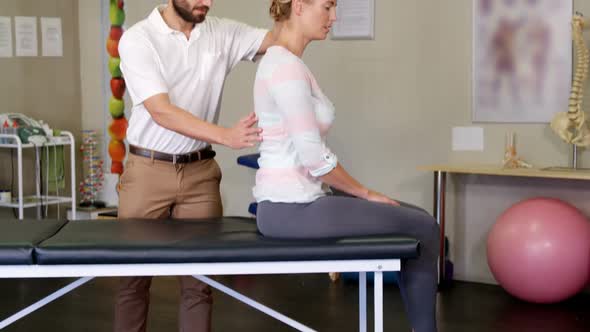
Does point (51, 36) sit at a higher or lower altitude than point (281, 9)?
higher

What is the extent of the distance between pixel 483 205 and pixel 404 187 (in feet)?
1.46

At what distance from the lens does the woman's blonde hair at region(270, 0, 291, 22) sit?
2.37m

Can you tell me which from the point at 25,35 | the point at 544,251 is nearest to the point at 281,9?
the point at 544,251

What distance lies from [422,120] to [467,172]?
0.48 m

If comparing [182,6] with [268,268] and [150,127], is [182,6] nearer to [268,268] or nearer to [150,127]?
[150,127]

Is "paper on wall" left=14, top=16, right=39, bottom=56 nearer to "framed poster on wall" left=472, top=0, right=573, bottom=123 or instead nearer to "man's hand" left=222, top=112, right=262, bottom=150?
"framed poster on wall" left=472, top=0, right=573, bottom=123

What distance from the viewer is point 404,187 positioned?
4512 mm

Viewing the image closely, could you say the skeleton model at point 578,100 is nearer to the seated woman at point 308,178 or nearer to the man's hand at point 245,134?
the seated woman at point 308,178

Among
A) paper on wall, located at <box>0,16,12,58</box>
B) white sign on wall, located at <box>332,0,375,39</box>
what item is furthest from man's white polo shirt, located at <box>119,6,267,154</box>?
paper on wall, located at <box>0,16,12,58</box>

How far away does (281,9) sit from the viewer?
7.83 feet

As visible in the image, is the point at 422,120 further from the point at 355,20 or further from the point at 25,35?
the point at 25,35

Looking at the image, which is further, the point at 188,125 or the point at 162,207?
the point at 162,207

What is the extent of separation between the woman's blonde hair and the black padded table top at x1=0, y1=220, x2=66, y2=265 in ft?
3.05

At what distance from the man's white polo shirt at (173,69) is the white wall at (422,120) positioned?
5.79 feet
